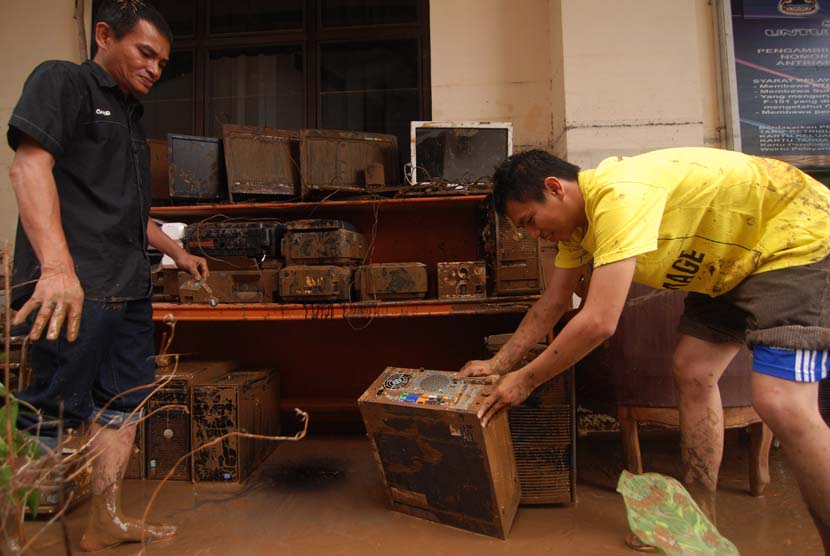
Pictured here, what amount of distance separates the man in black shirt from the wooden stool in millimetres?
1568

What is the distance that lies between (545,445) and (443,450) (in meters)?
0.48

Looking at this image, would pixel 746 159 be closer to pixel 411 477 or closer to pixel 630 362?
pixel 630 362

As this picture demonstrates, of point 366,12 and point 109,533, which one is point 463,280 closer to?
point 109,533

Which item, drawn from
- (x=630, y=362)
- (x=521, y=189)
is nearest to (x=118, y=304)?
(x=521, y=189)

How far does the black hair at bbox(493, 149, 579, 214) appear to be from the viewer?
4.41 ft

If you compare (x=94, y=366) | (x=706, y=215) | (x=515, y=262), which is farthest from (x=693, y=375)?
(x=94, y=366)

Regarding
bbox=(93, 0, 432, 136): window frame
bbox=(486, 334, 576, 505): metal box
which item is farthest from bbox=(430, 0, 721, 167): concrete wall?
bbox=(486, 334, 576, 505): metal box

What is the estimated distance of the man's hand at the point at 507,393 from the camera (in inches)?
54.5

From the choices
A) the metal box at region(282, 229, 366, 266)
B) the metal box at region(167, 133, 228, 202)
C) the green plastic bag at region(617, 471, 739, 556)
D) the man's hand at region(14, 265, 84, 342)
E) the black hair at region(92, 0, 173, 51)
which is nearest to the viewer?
the green plastic bag at region(617, 471, 739, 556)

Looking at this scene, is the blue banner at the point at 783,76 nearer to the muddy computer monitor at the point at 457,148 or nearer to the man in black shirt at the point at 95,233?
the muddy computer monitor at the point at 457,148

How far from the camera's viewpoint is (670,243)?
4.30ft

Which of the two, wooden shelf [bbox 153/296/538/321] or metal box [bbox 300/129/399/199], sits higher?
metal box [bbox 300/129/399/199]

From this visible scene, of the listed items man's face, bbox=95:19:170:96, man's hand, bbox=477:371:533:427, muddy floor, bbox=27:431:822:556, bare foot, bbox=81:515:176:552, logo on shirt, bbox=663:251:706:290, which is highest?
man's face, bbox=95:19:170:96

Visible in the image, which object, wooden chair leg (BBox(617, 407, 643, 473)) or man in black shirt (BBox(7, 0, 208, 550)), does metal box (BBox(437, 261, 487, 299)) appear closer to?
wooden chair leg (BBox(617, 407, 643, 473))
